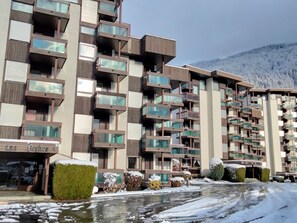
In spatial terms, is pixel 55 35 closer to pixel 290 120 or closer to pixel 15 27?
pixel 15 27

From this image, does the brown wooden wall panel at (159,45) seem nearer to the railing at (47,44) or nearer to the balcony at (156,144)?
the railing at (47,44)

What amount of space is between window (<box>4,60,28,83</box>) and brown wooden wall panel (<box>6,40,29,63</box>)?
0.45 metres

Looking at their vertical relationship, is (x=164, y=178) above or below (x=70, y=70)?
below

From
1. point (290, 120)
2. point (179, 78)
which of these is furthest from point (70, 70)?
point (290, 120)

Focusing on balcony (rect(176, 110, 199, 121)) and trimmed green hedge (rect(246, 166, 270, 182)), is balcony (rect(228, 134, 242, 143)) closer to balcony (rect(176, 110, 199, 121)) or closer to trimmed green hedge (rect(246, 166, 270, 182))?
trimmed green hedge (rect(246, 166, 270, 182))

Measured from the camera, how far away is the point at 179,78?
3919cm

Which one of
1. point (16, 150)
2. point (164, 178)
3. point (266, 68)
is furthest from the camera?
point (266, 68)

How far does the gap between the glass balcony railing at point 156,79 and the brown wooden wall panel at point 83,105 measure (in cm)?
737

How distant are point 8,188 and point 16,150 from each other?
6740mm

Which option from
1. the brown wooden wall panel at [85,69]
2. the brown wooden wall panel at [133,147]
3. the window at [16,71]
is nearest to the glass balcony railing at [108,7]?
the brown wooden wall panel at [85,69]

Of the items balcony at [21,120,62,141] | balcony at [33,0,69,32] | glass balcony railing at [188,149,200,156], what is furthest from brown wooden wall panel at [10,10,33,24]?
glass balcony railing at [188,149,200,156]

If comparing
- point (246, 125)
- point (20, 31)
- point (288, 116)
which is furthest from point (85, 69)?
point (288, 116)

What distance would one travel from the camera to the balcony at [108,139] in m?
29.2

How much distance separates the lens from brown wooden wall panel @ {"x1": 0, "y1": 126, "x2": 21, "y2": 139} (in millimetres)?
26125
